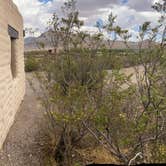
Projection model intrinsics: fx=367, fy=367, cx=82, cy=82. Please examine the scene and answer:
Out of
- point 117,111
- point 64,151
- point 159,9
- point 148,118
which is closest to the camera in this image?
point 148,118

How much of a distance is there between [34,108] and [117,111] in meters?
8.00

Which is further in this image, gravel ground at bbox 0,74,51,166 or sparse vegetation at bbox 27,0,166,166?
gravel ground at bbox 0,74,51,166

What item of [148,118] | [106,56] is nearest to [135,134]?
[148,118]

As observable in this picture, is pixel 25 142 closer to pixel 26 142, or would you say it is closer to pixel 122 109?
pixel 26 142

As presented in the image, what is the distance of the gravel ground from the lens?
7957mm

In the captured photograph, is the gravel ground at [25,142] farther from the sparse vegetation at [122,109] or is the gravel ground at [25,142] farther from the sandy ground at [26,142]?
the sparse vegetation at [122,109]

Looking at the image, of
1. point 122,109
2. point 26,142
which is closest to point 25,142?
point 26,142

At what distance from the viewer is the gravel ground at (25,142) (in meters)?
7.96

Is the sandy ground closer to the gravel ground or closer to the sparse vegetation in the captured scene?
the gravel ground

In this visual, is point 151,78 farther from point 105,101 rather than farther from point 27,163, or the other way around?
point 27,163

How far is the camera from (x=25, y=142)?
9.12m

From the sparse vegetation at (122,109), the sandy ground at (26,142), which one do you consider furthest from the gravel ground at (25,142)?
the sparse vegetation at (122,109)

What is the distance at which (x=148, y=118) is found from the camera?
17.7 feet

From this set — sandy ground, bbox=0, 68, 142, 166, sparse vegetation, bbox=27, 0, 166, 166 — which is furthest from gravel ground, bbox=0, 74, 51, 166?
sparse vegetation, bbox=27, 0, 166, 166
